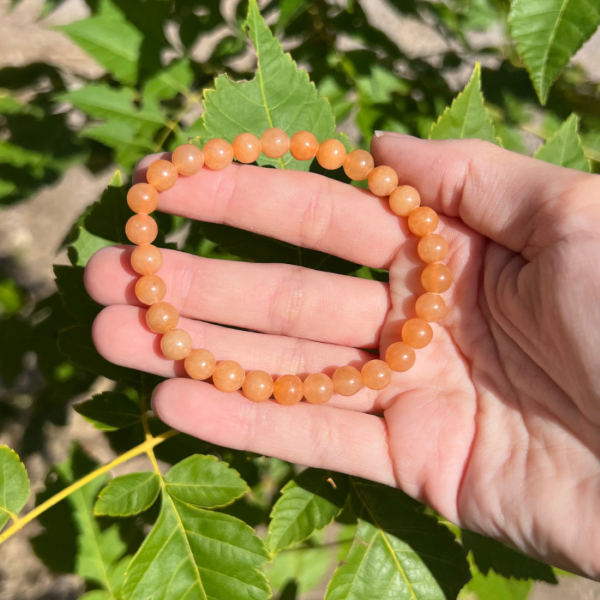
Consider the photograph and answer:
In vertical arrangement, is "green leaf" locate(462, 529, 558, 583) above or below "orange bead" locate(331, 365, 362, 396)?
below

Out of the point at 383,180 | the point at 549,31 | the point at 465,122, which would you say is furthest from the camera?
the point at 383,180

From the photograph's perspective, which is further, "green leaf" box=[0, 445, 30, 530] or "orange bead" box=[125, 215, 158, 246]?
"orange bead" box=[125, 215, 158, 246]

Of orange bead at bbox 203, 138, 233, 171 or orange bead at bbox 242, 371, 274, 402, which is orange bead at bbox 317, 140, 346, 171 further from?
orange bead at bbox 242, 371, 274, 402

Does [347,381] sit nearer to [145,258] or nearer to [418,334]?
[418,334]

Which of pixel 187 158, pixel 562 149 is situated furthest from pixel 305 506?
pixel 562 149

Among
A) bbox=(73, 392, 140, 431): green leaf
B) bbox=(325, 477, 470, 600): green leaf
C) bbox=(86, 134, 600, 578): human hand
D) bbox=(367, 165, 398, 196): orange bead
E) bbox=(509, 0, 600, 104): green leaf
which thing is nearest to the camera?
bbox=(509, 0, 600, 104): green leaf

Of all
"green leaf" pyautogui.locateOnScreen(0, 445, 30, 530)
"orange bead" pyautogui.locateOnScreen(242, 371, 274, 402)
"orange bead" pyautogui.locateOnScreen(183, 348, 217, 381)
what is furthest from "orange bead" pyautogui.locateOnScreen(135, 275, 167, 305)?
"green leaf" pyautogui.locateOnScreen(0, 445, 30, 530)
